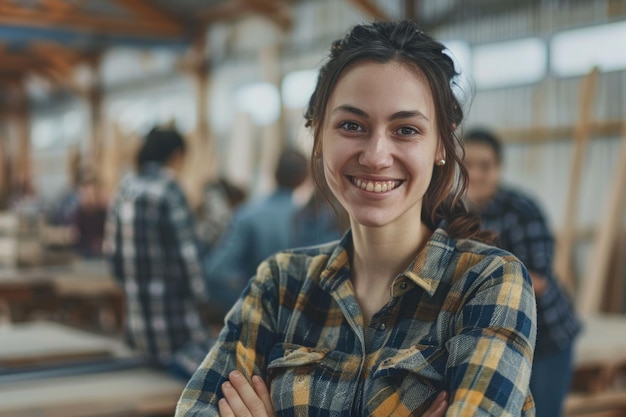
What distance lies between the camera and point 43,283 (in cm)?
620

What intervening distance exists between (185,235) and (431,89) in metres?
2.45

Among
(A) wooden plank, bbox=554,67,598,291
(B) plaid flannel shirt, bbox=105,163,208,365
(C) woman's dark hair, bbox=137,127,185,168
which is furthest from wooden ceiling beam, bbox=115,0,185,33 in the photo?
(B) plaid flannel shirt, bbox=105,163,208,365

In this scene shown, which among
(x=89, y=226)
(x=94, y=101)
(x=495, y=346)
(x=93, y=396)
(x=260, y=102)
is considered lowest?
(x=93, y=396)

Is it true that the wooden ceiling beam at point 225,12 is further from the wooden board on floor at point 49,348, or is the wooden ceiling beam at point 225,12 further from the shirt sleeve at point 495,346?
the shirt sleeve at point 495,346

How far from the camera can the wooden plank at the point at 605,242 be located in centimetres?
684

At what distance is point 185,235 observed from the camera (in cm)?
385

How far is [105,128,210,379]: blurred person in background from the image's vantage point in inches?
149

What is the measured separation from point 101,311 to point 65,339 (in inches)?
162

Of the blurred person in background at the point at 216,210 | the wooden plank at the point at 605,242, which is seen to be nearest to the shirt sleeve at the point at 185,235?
the blurred person in background at the point at 216,210

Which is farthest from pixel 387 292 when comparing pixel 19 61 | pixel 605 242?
pixel 19 61

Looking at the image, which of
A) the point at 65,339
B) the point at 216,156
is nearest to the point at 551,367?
the point at 65,339

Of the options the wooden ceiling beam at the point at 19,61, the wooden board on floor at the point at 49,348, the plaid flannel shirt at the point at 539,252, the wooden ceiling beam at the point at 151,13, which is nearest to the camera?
the plaid flannel shirt at the point at 539,252

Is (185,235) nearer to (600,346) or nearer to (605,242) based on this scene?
(600,346)

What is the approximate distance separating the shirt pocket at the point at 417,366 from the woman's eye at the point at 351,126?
0.39 metres
